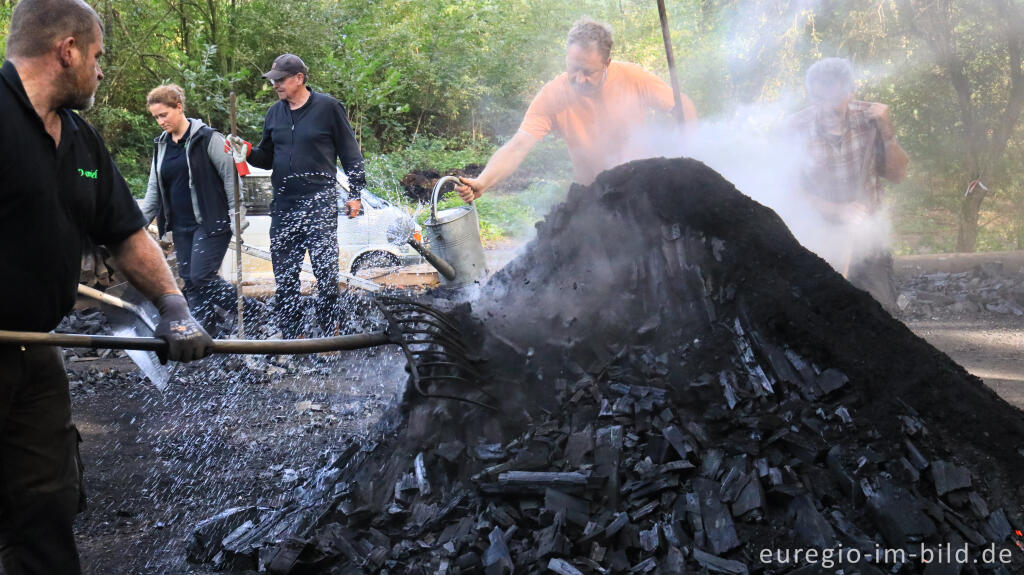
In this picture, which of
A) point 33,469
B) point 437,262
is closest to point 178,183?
point 437,262

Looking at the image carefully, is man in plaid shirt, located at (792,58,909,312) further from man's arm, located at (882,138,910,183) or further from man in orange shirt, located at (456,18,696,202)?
man in orange shirt, located at (456,18,696,202)

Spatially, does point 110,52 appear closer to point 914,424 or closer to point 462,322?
point 462,322

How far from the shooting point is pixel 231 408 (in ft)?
17.5

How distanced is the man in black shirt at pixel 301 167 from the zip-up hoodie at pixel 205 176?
10.6 inches

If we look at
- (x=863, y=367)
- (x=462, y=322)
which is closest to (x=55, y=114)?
(x=462, y=322)

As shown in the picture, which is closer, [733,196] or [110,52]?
[733,196]

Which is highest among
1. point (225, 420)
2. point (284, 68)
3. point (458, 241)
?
point (284, 68)

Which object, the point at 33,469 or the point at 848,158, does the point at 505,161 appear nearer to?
the point at 848,158

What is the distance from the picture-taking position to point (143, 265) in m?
2.85

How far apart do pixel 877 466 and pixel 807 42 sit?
9.00 m

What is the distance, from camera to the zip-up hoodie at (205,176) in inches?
239

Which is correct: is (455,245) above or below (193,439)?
above

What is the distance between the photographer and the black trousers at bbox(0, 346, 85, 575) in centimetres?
237

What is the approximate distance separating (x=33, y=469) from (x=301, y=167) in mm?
3980
